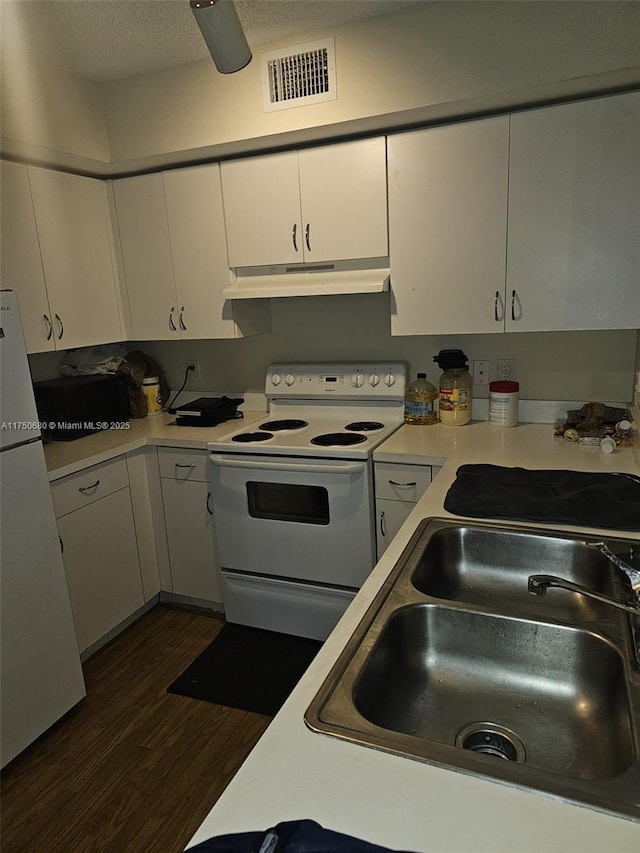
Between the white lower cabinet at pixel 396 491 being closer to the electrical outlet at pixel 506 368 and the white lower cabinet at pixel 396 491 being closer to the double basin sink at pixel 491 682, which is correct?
the electrical outlet at pixel 506 368

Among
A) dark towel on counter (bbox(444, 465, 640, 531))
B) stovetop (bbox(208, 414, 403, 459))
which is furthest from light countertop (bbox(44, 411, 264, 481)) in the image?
dark towel on counter (bbox(444, 465, 640, 531))

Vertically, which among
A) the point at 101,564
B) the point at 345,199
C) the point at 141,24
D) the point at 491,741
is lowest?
the point at 101,564

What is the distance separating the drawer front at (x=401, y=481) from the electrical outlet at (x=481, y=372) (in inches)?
26.3

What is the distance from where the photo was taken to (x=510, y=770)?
28.3 inches

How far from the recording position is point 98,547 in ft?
7.91

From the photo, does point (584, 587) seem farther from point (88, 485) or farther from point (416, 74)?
point (88, 485)

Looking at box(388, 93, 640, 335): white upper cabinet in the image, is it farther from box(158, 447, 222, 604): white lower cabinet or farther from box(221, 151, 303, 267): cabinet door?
box(158, 447, 222, 604): white lower cabinet

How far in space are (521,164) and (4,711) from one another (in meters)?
2.52

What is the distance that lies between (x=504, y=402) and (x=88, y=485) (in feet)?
5.83

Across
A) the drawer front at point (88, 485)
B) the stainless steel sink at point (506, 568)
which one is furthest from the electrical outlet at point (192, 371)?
the stainless steel sink at point (506, 568)

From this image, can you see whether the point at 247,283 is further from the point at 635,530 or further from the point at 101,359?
the point at 635,530

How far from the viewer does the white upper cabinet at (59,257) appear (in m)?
2.26

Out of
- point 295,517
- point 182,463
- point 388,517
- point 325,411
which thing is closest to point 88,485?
point 182,463

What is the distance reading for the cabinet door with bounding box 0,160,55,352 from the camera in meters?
2.22
